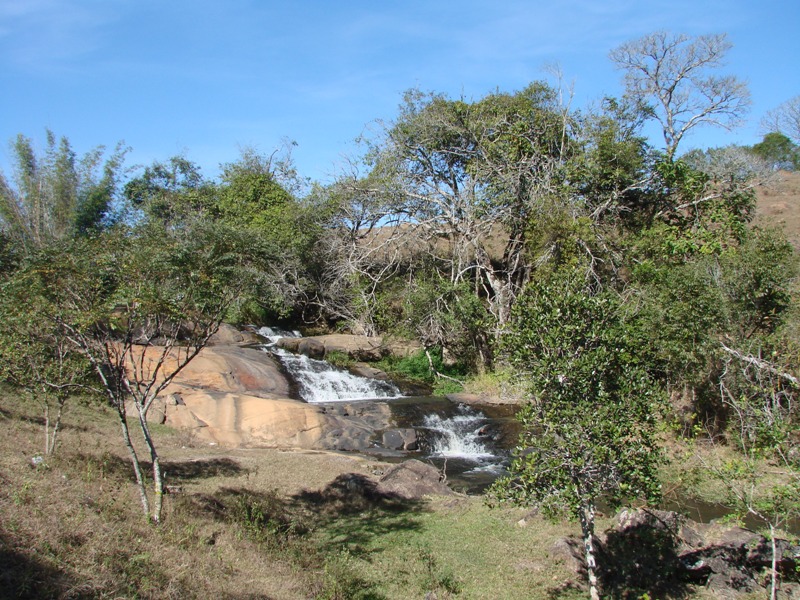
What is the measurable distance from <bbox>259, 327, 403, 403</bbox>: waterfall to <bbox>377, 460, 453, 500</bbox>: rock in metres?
8.58

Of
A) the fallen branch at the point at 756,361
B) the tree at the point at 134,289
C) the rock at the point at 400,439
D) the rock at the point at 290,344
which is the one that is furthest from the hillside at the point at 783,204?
the tree at the point at 134,289

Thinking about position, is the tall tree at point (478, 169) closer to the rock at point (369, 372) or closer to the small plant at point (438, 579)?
the rock at point (369, 372)

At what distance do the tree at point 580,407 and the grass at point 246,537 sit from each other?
214 cm

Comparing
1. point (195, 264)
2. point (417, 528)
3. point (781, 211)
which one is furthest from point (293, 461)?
point (781, 211)

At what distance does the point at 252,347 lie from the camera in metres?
26.1

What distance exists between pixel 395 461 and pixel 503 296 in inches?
440

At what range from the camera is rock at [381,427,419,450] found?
18081mm

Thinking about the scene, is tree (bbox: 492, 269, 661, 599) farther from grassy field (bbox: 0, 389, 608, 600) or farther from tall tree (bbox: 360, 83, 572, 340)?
tall tree (bbox: 360, 83, 572, 340)

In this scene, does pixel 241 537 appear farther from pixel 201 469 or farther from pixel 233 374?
pixel 233 374

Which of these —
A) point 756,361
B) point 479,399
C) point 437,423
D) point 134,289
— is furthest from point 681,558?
point 479,399

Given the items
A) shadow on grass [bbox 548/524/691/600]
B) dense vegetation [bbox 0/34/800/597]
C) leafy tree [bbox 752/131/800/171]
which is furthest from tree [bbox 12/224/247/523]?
leafy tree [bbox 752/131/800/171]

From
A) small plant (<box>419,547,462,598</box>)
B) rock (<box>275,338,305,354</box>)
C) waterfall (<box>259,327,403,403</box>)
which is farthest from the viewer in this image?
rock (<box>275,338,305,354</box>)

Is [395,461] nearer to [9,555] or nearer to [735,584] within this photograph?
[735,584]

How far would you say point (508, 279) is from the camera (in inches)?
1008
